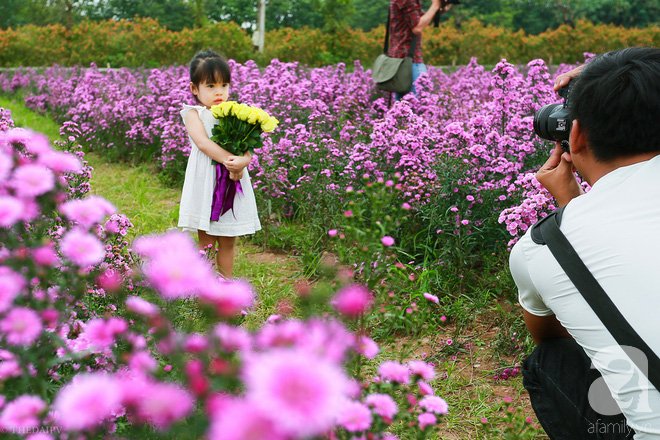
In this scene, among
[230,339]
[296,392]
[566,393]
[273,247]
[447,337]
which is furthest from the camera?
[273,247]

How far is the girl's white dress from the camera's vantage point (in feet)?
10.7

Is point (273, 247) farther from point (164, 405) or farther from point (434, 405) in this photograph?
point (164, 405)

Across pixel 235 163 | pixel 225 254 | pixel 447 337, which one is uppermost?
pixel 235 163

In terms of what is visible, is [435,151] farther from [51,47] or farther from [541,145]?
[51,47]

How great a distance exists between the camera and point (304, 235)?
4.09m

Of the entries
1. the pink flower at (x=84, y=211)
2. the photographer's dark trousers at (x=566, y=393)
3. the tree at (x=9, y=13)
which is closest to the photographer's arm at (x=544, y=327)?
the photographer's dark trousers at (x=566, y=393)

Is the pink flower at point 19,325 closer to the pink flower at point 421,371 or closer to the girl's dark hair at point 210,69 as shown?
the pink flower at point 421,371

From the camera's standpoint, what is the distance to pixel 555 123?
199 centimetres

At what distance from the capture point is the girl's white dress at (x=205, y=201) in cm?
325

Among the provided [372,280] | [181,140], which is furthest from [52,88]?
[372,280]

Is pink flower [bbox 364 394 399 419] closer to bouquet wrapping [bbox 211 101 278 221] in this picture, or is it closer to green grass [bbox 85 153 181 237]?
bouquet wrapping [bbox 211 101 278 221]

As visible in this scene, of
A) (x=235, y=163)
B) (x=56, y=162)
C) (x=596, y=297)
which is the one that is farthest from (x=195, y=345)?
(x=235, y=163)

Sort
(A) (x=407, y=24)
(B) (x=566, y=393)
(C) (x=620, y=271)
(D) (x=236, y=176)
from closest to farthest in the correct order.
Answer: (C) (x=620, y=271) → (B) (x=566, y=393) → (D) (x=236, y=176) → (A) (x=407, y=24)

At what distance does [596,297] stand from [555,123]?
0.76 m
